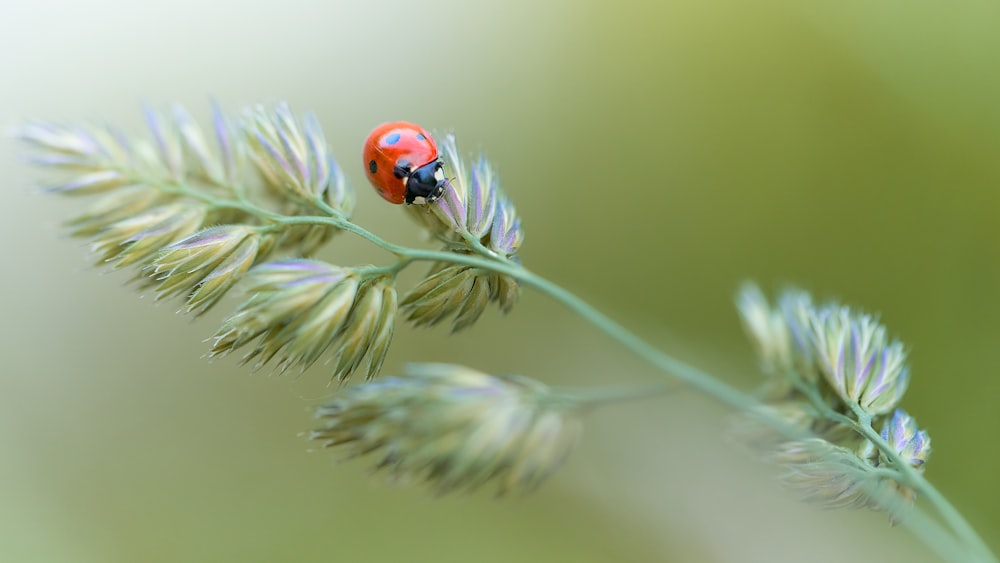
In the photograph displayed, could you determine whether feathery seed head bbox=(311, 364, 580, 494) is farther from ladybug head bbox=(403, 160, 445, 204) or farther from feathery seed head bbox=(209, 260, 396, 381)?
ladybug head bbox=(403, 160, 445, 204)

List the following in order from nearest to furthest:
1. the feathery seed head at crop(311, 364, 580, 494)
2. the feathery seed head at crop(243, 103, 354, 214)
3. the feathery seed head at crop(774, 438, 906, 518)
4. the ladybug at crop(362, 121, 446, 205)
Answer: the feathery seed head at crop(311, 364, 580, 494), the feathery seed head at crop(774, 438, 906, 518), the feathery seed head at crop(243, 103, 354, 214), the ladybug at crop(362, 121, 446, 205)

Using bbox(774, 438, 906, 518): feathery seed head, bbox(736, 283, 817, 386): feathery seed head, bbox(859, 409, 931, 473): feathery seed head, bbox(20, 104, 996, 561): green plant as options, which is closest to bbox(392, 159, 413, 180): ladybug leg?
bbox(20, 104, 996, 561): green plant

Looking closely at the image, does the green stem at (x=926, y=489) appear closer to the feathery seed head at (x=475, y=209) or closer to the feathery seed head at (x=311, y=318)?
the feathery seed head at (x=475, y=209)

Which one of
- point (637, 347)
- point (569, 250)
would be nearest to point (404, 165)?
point (637, 347)

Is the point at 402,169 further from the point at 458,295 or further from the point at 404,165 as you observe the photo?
the point at 458,295

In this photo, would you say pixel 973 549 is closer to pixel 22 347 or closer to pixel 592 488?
pixel 592 488

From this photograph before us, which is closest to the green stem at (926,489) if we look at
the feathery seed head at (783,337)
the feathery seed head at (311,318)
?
the feathery seed head at (783,337)
